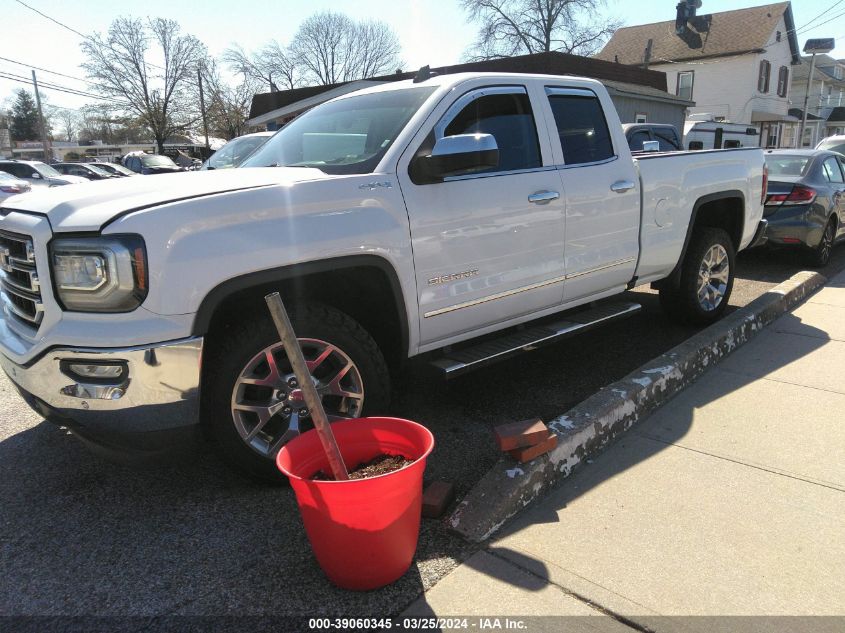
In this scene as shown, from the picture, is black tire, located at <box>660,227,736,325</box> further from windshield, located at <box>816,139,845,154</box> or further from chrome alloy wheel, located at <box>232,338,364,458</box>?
windshield, located at <box>816,139,845,154</box>

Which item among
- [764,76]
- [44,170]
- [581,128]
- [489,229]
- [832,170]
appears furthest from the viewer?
[764,76]

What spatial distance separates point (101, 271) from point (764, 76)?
42.1 metres

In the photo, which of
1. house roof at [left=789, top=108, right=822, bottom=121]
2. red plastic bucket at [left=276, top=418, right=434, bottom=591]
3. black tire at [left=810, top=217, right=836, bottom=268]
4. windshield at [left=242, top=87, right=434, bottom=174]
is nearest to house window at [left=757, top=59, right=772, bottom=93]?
house roof at [left=789, top=108, right=822, bottom=121]

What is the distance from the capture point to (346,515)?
2186 mm

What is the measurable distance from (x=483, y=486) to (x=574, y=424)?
0.71 metres

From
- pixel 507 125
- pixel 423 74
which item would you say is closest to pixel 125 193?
pixel 423 74

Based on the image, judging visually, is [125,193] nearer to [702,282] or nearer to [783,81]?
[702,282]

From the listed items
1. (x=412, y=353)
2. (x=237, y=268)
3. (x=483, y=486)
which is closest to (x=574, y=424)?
(x=483, y=486)

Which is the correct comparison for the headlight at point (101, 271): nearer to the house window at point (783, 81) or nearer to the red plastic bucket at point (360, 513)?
the red plastic bucket at point (360, 513)

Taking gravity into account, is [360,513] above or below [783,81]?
below

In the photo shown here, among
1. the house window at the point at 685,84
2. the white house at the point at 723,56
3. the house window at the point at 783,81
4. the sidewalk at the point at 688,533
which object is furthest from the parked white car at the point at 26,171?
the house window at the point at 783,81

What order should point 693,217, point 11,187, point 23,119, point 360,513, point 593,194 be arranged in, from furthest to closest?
point 23,119 → point 11,187 → point 693,217 → point 593,194 → point 360,513

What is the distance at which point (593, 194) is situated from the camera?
13.5 feet

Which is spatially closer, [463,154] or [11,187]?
[463,154]
